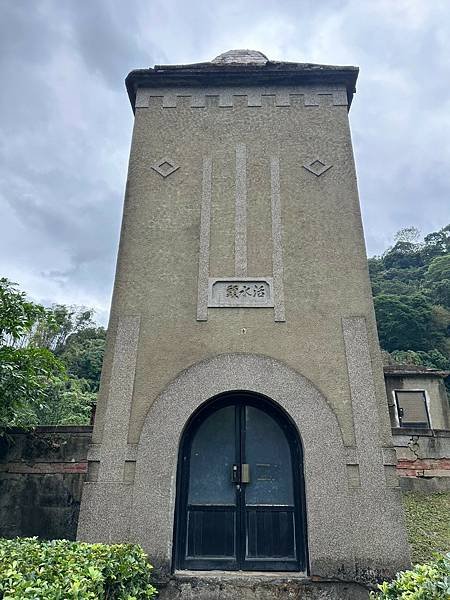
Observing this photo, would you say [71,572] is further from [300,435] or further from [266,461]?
[300,435]

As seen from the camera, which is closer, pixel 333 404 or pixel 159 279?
pixel 333 404

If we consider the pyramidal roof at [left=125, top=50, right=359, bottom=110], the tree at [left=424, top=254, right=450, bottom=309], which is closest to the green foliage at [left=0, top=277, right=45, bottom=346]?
the pyramidal roof at [left=125, top=50, right=359, bottom=110]

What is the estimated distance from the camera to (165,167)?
6930mm

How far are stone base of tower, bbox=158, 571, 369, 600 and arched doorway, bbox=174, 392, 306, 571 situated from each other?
27 centimetres

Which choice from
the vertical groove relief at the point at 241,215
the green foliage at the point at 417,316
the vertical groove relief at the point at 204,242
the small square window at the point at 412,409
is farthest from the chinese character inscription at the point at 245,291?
the green foliage at the point at 417,316

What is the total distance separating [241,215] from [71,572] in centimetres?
481

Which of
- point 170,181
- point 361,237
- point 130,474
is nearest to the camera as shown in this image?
point 130,474

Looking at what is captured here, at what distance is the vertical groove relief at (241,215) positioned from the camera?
620 cm

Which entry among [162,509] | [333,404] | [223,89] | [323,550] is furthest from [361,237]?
[162,509]

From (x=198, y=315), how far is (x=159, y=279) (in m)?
0.79

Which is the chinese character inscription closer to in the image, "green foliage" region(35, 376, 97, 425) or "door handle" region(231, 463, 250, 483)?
"door handle" region(231, 463, 250, 483)

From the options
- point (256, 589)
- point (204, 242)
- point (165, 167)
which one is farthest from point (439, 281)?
point (256, 589)

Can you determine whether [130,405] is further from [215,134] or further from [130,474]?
[215,134]

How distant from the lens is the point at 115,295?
19.9 feet
